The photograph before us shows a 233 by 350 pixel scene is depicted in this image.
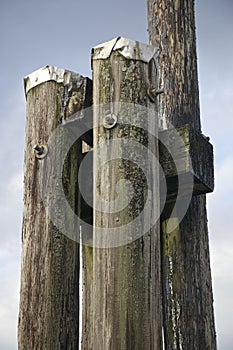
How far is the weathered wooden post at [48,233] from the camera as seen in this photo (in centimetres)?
359

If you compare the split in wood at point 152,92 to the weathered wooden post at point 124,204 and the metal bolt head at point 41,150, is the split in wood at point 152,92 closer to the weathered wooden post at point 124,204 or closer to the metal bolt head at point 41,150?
the weathered wooden post at point 124,204

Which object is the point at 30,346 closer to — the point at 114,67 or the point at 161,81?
the point at 114,67

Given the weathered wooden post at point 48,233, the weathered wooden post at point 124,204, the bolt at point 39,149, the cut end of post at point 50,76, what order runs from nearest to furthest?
1. the weathered wooden post at point 124,204
2. the weathered wooden post at point 48,233
3. the bolt at point 39,149
4. the cut end of post at point 50,76

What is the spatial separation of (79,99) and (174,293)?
4.30 ft

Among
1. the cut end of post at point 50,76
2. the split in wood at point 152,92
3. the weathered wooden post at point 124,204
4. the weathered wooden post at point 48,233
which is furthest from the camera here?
the cut end of post at point 50,76

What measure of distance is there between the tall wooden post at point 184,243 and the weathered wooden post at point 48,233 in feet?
1.93

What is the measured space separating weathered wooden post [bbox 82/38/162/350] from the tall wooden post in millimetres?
404

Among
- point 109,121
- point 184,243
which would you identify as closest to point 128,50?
point 109,121

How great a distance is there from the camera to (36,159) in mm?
3887

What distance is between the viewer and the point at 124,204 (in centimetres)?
348

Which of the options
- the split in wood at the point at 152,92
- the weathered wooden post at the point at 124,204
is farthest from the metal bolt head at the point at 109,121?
the split in wood at the point at 152,92

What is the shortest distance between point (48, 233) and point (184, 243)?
3.20 ft

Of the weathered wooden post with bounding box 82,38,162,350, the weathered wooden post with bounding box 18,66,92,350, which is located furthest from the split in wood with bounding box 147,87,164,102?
the weathered wooden post with bounding box 18,66,92,350

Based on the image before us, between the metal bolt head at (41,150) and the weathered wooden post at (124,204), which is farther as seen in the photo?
the metal bolt head at (41,150)
